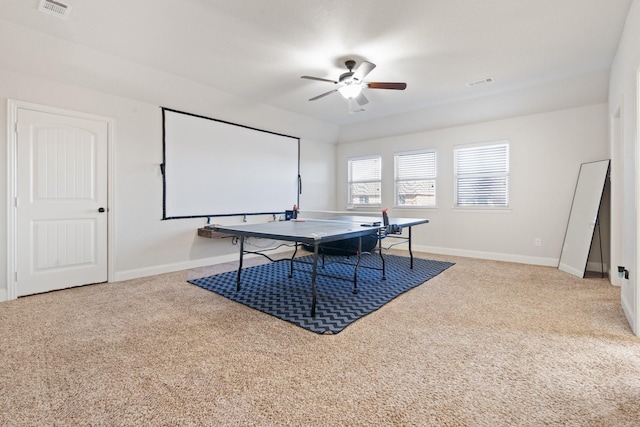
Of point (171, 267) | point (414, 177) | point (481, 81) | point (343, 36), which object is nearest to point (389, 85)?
point (343, 36)

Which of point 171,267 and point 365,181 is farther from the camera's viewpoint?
point 365,181

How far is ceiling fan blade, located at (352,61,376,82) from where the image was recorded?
10.8 ft

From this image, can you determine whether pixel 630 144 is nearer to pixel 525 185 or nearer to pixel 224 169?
pixel 525 185

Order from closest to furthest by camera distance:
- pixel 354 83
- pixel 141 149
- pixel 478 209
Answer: pixel 354 83 < pixel 141 149 < pixel 478 209

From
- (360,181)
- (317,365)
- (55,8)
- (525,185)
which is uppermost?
(55,8)

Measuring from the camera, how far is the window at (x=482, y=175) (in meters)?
5.19

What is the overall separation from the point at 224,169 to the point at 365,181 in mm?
3244

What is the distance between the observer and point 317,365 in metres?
1.90

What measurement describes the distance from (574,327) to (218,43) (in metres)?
4.24

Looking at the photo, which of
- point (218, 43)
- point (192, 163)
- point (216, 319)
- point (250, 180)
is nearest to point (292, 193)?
point (250, 180)

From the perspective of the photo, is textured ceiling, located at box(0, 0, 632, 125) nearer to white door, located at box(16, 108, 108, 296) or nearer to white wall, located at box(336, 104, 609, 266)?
white door, located at box(16, 108, 108, 296)

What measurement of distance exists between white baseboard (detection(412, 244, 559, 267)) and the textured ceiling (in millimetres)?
2677

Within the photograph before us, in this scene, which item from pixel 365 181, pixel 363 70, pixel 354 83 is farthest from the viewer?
pixel 365 181

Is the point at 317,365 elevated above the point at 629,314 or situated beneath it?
situated beneath
